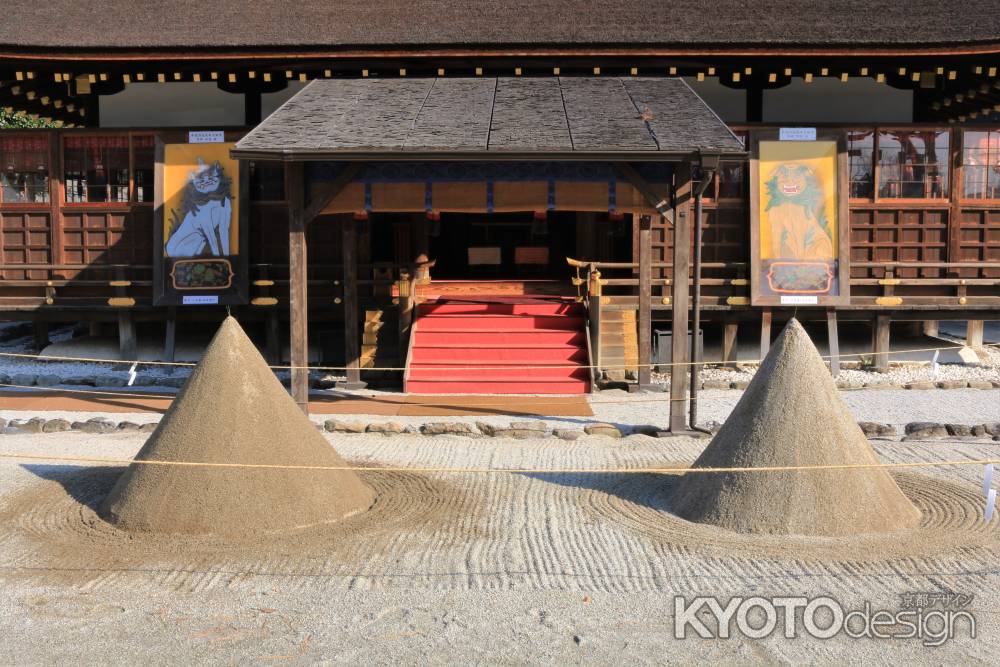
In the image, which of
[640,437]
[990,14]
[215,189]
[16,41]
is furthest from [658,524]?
[16,41]

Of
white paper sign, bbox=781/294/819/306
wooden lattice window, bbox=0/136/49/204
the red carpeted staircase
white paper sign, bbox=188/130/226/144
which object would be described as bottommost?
the red carpeted staircase

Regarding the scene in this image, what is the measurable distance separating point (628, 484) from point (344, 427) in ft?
12.3

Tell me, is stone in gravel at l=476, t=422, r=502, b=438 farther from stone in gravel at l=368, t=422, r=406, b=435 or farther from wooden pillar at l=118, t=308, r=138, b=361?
wooden pillar at l=118, t=308, r=138, b=361

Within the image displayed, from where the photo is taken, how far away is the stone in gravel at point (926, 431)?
10203mm

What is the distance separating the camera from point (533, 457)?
947 centimetres

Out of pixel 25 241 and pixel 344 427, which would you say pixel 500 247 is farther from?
pixel 344 427

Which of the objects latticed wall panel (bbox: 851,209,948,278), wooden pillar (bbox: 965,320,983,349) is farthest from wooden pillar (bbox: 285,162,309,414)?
wooden pillar (bbox: 965,320,983,349)

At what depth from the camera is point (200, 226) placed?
14.6m

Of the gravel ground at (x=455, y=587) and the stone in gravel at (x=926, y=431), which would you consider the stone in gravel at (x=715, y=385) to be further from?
→ the gravel ground at (x=455, y=587)

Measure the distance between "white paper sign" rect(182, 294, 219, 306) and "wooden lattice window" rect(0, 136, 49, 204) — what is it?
2986mm

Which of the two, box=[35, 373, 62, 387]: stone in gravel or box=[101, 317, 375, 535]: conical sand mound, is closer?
box=[101, 317, 375, 535]: conical sand mound

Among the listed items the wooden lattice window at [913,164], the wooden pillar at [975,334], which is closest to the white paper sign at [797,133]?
the wooden lattice window at [913,164]

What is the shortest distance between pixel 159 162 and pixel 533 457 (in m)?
8.54

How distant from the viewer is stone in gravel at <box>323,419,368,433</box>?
10.7 meters
